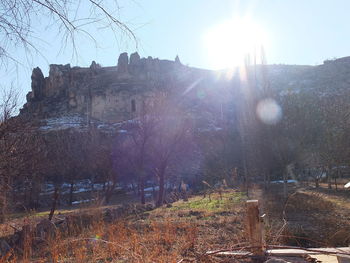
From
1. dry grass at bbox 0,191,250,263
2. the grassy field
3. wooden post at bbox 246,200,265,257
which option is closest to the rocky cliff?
the grassy field

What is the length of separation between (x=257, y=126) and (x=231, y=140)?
17208 millimetres

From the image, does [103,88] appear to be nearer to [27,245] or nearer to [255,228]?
[27,245]

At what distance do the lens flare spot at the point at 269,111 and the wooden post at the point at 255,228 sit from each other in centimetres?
1319

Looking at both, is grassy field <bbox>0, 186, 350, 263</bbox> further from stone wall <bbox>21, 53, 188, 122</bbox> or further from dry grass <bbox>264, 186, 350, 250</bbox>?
stone wall <bbox>21, 53, 188, 122</bbox>

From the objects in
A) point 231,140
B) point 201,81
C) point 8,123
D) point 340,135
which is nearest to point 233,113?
point 201,81

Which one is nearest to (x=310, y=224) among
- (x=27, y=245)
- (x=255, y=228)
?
(x=255, y=228)

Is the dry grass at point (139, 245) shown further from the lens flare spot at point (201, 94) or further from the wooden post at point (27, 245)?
the lens flare spot at point (201, 94)

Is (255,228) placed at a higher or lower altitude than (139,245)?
higher

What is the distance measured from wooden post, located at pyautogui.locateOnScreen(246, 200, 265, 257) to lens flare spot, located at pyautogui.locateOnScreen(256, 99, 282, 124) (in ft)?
43.3

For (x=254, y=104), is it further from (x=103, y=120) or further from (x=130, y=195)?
(x=103, y=120)

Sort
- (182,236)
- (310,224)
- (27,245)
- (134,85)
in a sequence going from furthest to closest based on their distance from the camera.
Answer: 1. (134,85)
2. (310,224)
3. (182,236)
4. (27,245)

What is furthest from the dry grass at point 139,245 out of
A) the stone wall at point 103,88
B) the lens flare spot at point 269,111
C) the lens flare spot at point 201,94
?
the lens flare spot at point 201,94

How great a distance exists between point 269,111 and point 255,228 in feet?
47.2

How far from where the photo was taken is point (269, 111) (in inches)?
691
